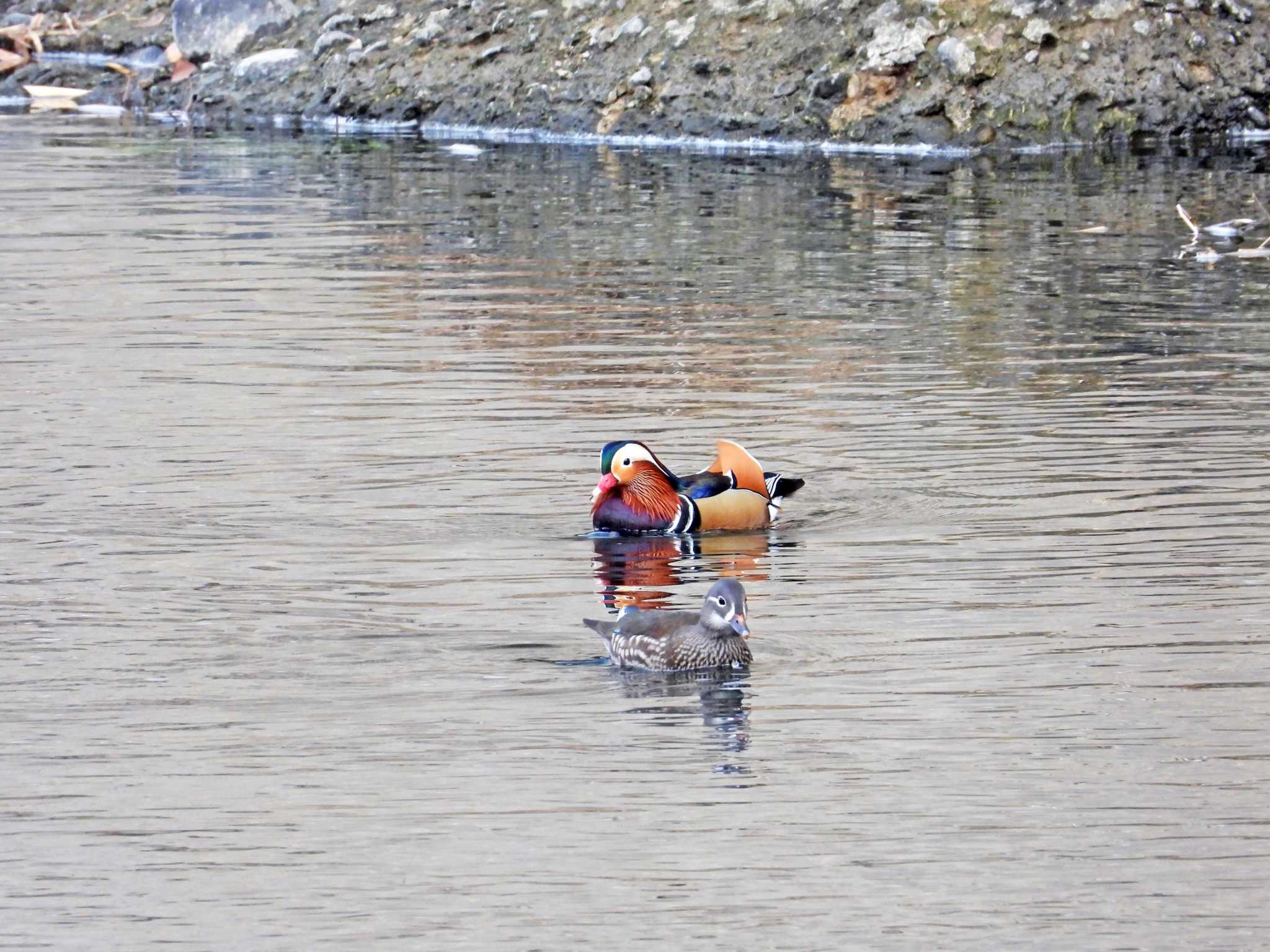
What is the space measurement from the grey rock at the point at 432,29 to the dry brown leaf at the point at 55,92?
716 cm

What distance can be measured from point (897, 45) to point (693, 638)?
25695 mm

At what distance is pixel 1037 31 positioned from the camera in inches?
1359

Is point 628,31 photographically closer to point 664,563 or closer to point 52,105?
point 52,105

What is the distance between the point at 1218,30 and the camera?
35.4 m

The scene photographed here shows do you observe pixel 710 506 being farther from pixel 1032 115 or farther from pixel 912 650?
pixel 1032 115

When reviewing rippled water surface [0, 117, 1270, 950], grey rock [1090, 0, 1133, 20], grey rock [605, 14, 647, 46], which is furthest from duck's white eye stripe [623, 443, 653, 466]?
grey rock [605, 14, 647, 46]

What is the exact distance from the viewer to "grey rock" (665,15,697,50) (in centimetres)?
3684

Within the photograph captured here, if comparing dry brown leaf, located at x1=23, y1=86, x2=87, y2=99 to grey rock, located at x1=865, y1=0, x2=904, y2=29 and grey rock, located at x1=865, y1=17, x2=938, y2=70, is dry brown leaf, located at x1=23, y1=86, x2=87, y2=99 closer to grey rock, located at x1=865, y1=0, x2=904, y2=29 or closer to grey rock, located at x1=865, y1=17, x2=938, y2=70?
grey rock, located at x1=865, y1=0, x2=904, y2=29

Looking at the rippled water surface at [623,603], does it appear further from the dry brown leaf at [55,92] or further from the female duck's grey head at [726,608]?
the dry brown leaf at [55,92]

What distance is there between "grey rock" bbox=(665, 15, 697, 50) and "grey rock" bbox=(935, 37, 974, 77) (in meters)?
4.22

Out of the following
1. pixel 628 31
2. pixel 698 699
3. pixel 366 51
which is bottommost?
pixel 698 699

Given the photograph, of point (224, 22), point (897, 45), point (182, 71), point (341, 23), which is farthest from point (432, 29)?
point (897, 45)

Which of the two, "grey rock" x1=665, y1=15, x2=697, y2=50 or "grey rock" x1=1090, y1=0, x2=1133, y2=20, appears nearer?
"grey rock" x1=1090, y1=0, x2=1133, y2=20

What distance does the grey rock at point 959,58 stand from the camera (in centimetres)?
3434
